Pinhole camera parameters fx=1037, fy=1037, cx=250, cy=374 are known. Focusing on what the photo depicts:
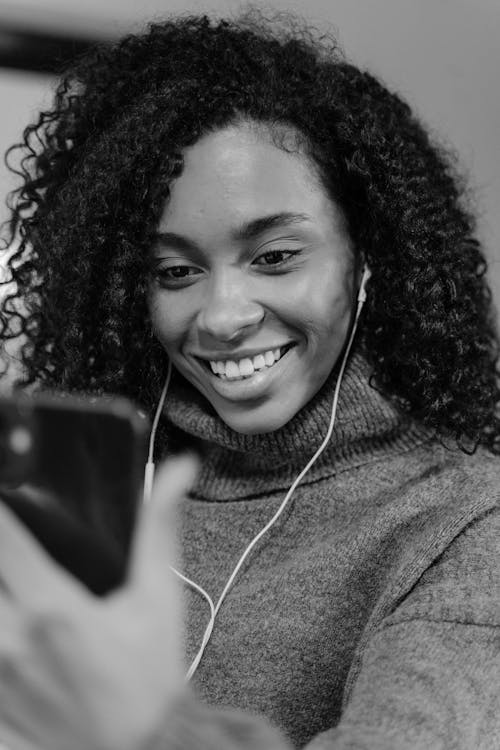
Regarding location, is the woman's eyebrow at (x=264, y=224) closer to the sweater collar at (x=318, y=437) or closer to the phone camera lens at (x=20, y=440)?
the sweater collar at (x=318, y=437)

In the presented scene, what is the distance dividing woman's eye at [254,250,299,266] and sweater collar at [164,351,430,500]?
134mm

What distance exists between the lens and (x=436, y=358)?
1008mm

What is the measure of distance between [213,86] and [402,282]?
0.26 meters

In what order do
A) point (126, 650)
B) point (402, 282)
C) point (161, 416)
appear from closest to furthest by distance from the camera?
point (126, 650), point (402, 282), point (161, 416)

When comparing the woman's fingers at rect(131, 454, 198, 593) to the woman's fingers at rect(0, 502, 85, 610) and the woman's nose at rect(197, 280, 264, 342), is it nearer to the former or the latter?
the woman's fingers at rect(0, 502, 85, 610)

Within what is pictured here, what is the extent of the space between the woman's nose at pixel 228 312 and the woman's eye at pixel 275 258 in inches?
1.2

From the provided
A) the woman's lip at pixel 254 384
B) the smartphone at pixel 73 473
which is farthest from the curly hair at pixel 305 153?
the smartphone at pixel 73 473

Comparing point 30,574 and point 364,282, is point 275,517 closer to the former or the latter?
point 364,282

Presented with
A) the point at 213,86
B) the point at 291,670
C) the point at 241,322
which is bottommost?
the point at 291,670

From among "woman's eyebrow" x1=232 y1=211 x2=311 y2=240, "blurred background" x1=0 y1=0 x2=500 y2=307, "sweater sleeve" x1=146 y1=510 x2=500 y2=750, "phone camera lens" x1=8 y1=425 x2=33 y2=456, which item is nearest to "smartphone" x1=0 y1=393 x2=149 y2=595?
"phone camera lens" x1=8 y1=425 x2=33 y2=456

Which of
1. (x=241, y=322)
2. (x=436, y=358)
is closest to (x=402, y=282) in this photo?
(x=436, y=358)

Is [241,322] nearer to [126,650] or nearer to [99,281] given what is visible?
[99,281]

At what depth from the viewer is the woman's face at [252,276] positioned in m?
0.90

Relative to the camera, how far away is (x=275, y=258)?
0.92m
